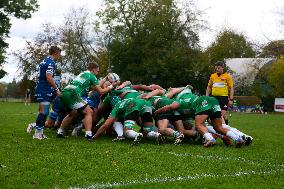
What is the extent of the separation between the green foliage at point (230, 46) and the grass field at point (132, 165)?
202 ft

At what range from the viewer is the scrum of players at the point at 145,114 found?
414 inches

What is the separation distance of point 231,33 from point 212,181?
245 ft

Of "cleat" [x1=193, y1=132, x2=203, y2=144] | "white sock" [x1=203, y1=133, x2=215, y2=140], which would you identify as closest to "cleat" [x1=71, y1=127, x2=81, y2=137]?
"cleat" [x1=193, y1=132, x2=203, y2=144]

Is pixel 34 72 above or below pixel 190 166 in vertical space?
above

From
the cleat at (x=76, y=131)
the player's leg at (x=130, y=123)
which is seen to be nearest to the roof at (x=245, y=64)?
the cleat at (x=76, y=131)

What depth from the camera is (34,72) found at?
2657 inches

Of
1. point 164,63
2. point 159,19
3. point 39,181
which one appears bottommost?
point 39,181

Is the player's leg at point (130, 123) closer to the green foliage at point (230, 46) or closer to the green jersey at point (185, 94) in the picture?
the green jersey at point (185, 94)

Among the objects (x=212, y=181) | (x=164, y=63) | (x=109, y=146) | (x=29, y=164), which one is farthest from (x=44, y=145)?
(x=164, y=63)

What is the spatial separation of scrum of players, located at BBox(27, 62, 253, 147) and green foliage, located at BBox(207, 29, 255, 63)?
194ft

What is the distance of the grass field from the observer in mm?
5898

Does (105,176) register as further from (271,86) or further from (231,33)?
(231,33)

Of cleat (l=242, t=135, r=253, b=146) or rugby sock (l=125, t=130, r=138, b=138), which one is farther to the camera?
cleat (l=242, t=135, r=253, b=146)

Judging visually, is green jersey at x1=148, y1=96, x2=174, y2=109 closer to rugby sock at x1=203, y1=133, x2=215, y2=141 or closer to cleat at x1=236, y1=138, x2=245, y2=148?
rugby sock at x1=203, y1=133, x2=215, y2=141
